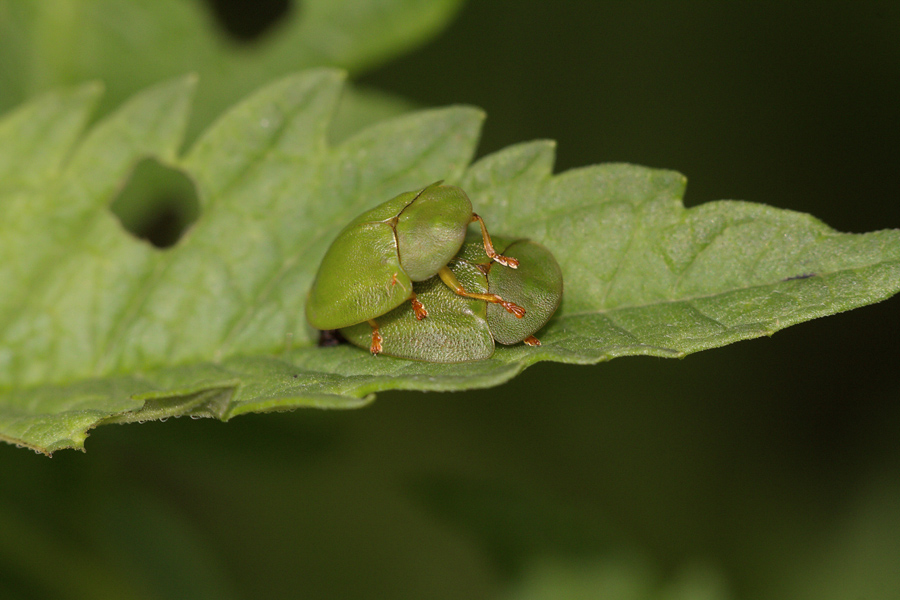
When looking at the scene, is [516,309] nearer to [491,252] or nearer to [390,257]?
[491,252]

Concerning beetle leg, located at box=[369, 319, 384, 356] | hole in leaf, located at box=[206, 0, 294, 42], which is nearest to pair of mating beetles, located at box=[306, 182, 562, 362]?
beetle leg, located at box=[369, 319, 384, 356]

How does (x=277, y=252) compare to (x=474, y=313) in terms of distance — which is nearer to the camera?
(x=474, y=313)

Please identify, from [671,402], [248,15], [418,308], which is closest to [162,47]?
[248,15]

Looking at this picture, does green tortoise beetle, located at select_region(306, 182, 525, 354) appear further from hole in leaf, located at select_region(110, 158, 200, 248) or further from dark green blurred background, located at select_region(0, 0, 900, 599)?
dark green blurred background, located at select_region(0, 0, 900, 599)

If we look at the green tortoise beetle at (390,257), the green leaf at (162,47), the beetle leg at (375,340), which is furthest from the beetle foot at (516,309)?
the green leaf at (162,47)

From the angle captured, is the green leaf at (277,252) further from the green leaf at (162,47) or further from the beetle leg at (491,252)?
the green leaf at (162,47)

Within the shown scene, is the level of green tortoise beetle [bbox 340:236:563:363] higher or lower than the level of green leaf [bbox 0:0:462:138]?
lower

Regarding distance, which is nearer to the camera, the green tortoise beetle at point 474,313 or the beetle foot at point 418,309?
the green tortoise beetle at point 474,313
